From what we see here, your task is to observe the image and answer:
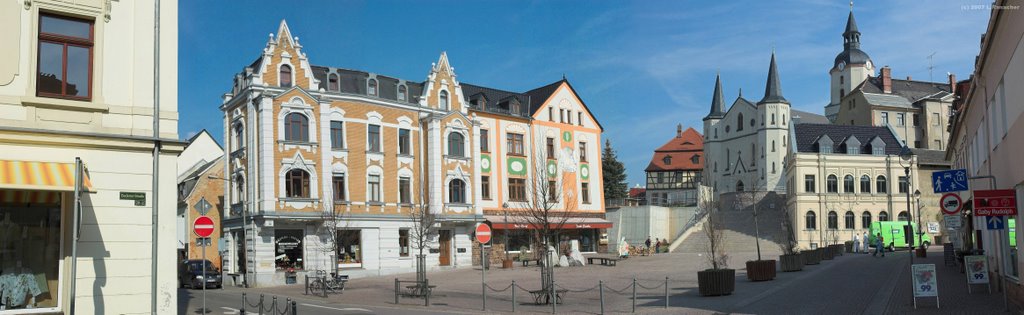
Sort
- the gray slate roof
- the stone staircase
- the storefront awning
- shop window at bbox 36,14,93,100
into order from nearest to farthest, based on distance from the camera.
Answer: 1. shop window at bbox 36,14,93,100
2. the storefront awning
3. the stone staircase
4. the gray slate roof

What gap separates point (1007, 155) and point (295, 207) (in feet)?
107

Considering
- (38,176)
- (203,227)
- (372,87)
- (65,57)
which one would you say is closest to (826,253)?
(372,87)

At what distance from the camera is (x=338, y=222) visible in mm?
43000

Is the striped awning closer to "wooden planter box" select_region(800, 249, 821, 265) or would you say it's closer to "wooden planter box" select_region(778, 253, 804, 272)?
"wooden planter box" select_region(778, 253, 804, 272)

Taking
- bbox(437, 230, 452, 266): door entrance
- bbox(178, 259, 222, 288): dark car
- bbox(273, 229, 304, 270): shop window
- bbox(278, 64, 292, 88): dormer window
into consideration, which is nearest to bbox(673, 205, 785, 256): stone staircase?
bbox(437, 230, 452, 266): door entrance

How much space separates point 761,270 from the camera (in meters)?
29.3

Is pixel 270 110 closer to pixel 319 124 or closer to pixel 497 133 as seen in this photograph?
pixel 319 124

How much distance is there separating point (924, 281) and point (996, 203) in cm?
281

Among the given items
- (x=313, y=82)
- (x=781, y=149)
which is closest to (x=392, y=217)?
(x=313, y=82)

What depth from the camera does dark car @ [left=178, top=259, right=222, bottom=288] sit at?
39.7 metres

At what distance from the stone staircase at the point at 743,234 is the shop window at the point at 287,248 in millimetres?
28700

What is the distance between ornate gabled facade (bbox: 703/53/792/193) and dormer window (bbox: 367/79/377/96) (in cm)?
5417

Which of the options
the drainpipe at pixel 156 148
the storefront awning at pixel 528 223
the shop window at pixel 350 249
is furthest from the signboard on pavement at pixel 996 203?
the shop window at pixel 350 249

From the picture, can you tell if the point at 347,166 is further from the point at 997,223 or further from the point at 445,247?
the point at 997,223
